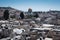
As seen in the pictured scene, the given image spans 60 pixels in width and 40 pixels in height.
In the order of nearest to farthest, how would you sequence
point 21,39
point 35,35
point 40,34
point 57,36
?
point 57,36 → point 21,39 → point 35,35 → point 40,34

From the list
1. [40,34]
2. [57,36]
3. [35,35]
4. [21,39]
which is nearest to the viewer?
[57,36]

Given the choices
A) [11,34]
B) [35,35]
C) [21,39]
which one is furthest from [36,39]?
[11,34]

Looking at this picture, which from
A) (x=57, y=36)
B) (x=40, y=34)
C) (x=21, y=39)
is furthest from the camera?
(x=40, y=34)

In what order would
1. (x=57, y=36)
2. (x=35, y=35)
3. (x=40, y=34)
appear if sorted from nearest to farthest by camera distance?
(x=57, y=36) → (x=35, y=35) → (x=40, y=34)

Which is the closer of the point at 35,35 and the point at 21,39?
the point at 21,39

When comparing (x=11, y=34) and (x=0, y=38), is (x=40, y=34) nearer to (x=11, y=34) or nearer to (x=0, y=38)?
(x=11, y=34)

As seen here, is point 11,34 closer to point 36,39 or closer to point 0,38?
point 0,38

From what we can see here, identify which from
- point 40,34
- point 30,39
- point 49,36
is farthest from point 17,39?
point 49,36

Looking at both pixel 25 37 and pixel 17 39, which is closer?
pixel 17 39
